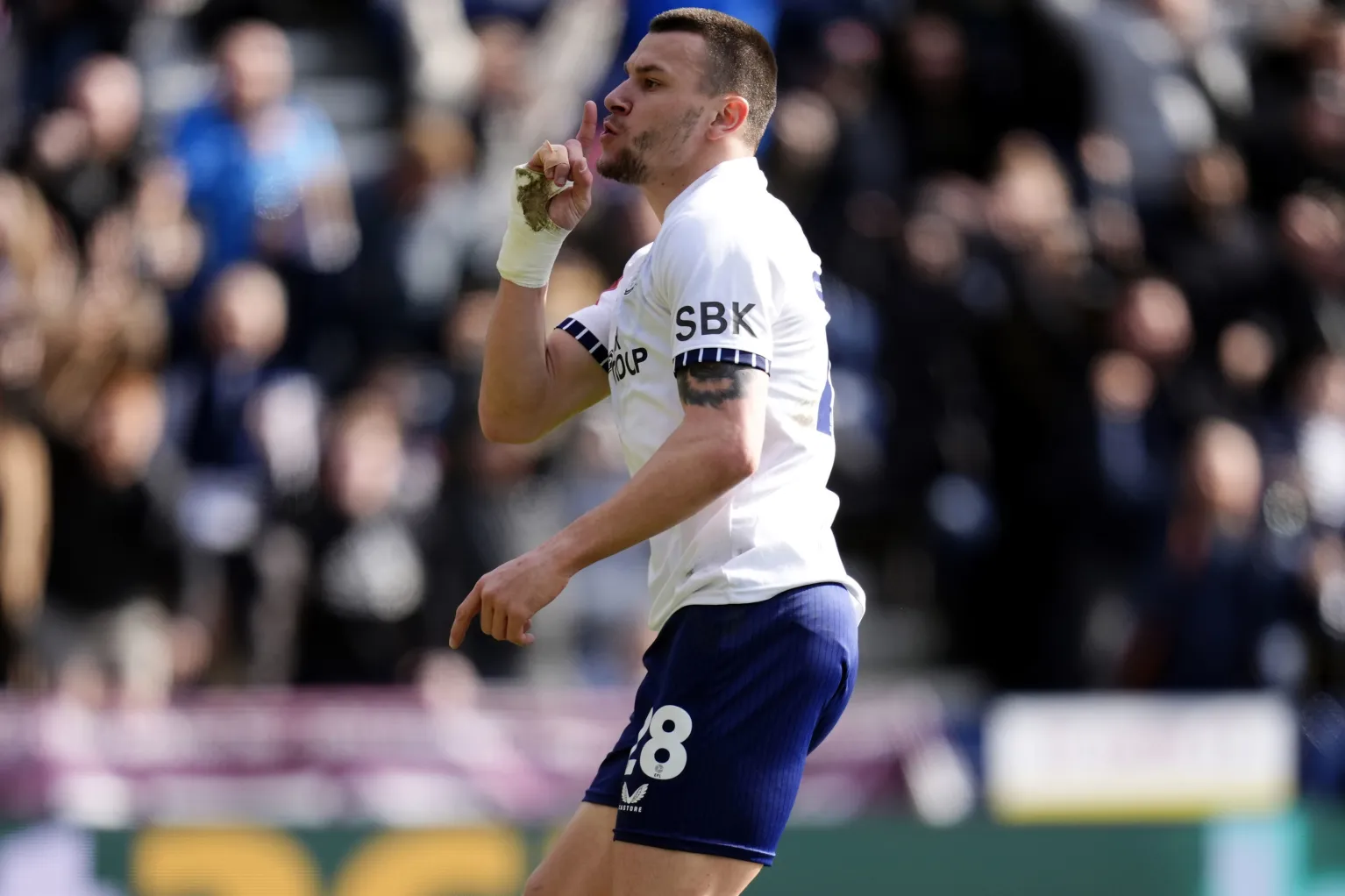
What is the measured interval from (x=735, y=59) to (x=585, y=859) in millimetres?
1966

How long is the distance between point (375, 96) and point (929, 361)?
4.53 meters

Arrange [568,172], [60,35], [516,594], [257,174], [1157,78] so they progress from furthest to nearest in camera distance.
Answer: [1157,78], [60,35], [257,174], [568,172], [516,594]

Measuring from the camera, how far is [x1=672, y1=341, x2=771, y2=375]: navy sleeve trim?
393cm

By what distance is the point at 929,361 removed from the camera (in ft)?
34.0

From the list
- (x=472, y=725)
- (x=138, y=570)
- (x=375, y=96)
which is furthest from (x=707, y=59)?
(x=375, y=96)

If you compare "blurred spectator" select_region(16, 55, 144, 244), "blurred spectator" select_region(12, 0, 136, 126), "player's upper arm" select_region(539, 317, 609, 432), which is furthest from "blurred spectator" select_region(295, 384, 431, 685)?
"player's upper arm" select_region(539, 317, 609, 432)

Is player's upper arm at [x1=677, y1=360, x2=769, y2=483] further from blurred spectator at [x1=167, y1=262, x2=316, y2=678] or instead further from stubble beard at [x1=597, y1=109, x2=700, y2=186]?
blurred spectator at [x1=167, y1=262, x2=316, y2=678]

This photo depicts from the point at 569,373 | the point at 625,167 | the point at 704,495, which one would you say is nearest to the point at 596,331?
the point at 569,373

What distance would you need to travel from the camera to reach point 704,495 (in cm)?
389

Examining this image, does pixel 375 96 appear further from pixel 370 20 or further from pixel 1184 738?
pixel 1184 738

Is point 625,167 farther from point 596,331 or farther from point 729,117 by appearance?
point 596,331

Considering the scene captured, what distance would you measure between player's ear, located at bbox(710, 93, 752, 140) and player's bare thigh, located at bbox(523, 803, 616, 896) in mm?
1648

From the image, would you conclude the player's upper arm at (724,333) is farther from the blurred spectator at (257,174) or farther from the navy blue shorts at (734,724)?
the blurred spectator at (257,174)

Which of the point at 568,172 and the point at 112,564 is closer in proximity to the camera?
the point at 568,172
